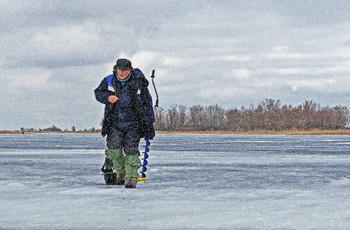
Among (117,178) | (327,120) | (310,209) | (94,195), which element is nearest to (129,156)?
(117,178)

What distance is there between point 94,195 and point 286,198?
227 centimetres

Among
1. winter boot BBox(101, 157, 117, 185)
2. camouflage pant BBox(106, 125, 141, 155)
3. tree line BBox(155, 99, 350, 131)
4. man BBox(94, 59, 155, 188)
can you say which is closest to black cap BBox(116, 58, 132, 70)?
man BBox(94, 59, 155, 188)

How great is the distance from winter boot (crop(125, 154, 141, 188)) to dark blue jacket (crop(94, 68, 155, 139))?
Answer: 1.21 feet

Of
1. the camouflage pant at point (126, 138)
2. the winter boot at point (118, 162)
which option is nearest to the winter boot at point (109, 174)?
the winter boot at point (118, 162)

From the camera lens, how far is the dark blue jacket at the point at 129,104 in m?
7.24

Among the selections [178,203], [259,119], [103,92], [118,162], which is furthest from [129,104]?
[259,119]

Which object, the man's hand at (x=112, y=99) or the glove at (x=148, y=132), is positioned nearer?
the man's hand at (x=112, y=99)

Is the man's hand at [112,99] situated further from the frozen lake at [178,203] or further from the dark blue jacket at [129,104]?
the frozen lake at [178,203]

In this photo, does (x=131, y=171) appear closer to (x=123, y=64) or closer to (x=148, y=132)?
(x=148, y=132)

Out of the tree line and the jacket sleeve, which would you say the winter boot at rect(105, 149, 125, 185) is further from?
the tree line

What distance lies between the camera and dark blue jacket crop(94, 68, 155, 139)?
7.24 meters

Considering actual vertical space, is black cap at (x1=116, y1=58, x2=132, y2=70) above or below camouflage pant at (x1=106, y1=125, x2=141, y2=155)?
above

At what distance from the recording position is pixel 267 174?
9.55 metres

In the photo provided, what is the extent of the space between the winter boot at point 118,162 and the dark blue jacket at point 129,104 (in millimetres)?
311
